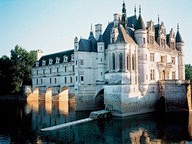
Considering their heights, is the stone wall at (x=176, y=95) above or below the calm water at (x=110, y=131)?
above

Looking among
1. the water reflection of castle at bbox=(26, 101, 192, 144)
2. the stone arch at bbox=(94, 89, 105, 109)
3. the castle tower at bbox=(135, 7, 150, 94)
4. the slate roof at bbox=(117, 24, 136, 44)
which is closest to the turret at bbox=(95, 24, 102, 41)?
the castle tower at bbox=(135, 7, 150, 94)

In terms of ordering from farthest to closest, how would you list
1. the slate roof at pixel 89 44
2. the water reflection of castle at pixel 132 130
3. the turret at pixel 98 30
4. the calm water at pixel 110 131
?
the turret at pixel 98 30
the slate roof at pixel 89 44
the water reflection of castle at pixel 132 130
the calm water at pixel 110 131

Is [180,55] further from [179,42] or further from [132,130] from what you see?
[132,130]

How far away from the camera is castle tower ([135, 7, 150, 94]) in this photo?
33.1m

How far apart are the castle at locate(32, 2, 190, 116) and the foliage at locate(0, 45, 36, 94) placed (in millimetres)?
21359

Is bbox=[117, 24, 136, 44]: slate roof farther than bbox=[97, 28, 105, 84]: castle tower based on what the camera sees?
No

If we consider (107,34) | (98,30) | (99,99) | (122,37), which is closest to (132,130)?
(122,37)

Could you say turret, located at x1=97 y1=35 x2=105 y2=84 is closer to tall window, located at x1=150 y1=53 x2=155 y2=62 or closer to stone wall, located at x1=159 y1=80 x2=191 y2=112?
tall window, located at x1=150 y1=53 x2=155 y2=62

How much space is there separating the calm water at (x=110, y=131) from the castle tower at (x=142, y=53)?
506 cm

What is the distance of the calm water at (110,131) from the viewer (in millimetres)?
20450

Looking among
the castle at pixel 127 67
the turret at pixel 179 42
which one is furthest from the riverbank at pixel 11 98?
the turret at pixel 179 42

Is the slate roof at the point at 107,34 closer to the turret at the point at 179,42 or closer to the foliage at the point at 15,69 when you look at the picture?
the turret at the point at 179,42

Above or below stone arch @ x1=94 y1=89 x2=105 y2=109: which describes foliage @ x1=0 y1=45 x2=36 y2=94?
above

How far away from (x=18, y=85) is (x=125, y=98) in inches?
1590
